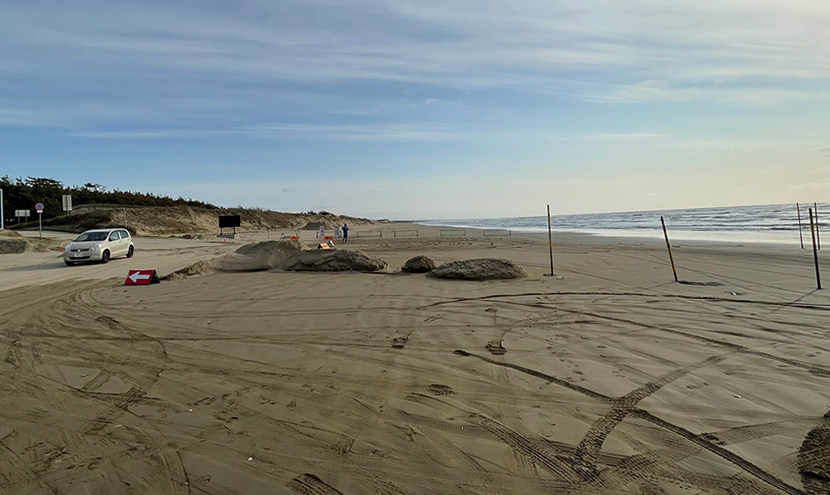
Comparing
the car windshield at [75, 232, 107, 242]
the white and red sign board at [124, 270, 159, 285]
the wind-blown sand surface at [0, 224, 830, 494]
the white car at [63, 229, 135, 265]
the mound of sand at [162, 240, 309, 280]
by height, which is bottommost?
the wind-blown sand surface at [0, 224, 830, 494]

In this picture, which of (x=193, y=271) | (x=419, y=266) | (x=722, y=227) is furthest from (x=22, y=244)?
(x=722, y=227)

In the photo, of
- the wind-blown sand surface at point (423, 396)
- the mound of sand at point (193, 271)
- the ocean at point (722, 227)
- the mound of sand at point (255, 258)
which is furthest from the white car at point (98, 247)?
the ocean at point (722, 227)

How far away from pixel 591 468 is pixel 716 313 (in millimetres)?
6101

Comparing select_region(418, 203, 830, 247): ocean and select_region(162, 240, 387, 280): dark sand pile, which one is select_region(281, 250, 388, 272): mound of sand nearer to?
select_region(162, 240, 387, 280): dark sand pile

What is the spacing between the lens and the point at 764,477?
2959 millimetres

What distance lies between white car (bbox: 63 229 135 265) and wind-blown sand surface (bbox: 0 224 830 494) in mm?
10955

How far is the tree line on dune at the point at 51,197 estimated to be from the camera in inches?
2052

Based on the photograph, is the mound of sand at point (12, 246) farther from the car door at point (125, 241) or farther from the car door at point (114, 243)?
the car door at point (114, 243)

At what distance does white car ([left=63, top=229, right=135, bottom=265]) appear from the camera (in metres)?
18.6

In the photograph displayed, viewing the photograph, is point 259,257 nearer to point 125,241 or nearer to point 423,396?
point 125,241

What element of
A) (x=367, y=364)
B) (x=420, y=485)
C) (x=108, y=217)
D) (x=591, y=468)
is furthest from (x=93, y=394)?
(x=108, y=217)

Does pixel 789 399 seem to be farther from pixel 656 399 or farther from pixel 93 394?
pixel 93 394

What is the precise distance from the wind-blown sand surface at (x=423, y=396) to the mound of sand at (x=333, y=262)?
4702mm

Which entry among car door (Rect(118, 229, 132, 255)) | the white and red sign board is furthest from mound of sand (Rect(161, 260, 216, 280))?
car door (Rect(118, 229, 132, 255))
